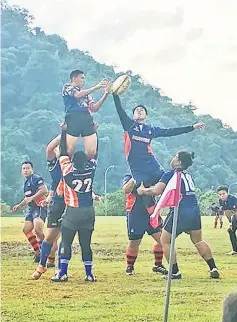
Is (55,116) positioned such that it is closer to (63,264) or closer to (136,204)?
(136,204)

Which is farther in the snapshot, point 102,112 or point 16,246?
point 102,112

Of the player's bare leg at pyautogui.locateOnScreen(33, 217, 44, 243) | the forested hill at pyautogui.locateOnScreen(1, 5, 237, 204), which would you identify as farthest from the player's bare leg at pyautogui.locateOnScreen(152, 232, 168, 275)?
the forested hill at pyautogui.locateOnScreen(1, 5, 237, 204)

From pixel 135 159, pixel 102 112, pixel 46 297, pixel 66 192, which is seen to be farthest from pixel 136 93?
pixel 46 297

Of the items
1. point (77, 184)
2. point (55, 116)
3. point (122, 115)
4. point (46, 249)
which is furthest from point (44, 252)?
point (55, 116)

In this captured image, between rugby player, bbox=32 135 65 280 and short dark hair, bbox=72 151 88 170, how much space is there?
336 millimetres

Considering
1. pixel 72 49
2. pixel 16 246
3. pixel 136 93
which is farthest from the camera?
pixel 72 49

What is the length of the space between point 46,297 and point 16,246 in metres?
3.39

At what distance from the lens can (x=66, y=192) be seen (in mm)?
5195

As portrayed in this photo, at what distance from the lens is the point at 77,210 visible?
5117 mm

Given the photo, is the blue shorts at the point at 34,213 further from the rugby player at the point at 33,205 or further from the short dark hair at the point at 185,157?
the short dark hair at the point at 185,157

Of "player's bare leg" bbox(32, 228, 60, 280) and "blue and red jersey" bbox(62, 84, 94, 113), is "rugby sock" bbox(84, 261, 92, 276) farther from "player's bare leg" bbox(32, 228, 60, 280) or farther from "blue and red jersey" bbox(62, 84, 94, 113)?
"blue and red jersey" bbox(62, 84, 94, 113)

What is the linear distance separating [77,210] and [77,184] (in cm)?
16

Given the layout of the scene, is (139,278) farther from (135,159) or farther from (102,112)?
(102,112)

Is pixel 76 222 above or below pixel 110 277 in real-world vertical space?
above
